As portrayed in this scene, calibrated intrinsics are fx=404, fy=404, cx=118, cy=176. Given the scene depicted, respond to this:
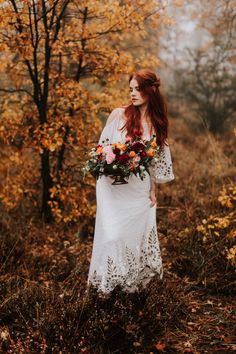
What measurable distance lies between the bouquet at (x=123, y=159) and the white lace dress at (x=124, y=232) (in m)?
0.16

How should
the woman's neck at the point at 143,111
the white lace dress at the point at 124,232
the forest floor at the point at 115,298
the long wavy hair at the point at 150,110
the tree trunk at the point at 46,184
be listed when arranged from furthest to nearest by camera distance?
the tree trunk at the point at 46,184
the woman's neck at the point at 143,111
the long wavy hair at the point at 150,110
the white lace dress at the point at 124,232
the forest floor at the point at 115,298

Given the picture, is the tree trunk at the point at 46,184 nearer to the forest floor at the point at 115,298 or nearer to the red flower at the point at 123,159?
the forest floor at the point at 115,298

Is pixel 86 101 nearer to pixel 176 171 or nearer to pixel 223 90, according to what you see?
pixel 176 171

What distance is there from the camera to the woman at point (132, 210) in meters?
3.60

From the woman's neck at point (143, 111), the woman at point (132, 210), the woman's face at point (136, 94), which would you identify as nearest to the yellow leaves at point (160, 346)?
the woman at point (132, 210)

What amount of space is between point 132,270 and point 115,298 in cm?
30

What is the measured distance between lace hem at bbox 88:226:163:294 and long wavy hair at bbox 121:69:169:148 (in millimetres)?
931

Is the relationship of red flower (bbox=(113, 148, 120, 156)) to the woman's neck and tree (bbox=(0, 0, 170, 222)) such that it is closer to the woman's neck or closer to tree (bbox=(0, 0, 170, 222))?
the woman's neck

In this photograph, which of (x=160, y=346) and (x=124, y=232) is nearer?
(x=160, y=346)

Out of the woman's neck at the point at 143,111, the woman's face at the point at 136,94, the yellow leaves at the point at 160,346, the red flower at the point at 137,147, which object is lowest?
the yellow leaves at the point at 160,346

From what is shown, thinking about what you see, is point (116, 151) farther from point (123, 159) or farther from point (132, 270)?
point (132, 270)

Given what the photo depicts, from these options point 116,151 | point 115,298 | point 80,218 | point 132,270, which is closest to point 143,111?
point 116,151

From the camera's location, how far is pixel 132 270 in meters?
3.69

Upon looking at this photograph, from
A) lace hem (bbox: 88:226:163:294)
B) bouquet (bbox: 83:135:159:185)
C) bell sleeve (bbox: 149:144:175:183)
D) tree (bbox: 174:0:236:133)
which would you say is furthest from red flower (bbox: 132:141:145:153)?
tree (bbox: 174:0:236:133)
